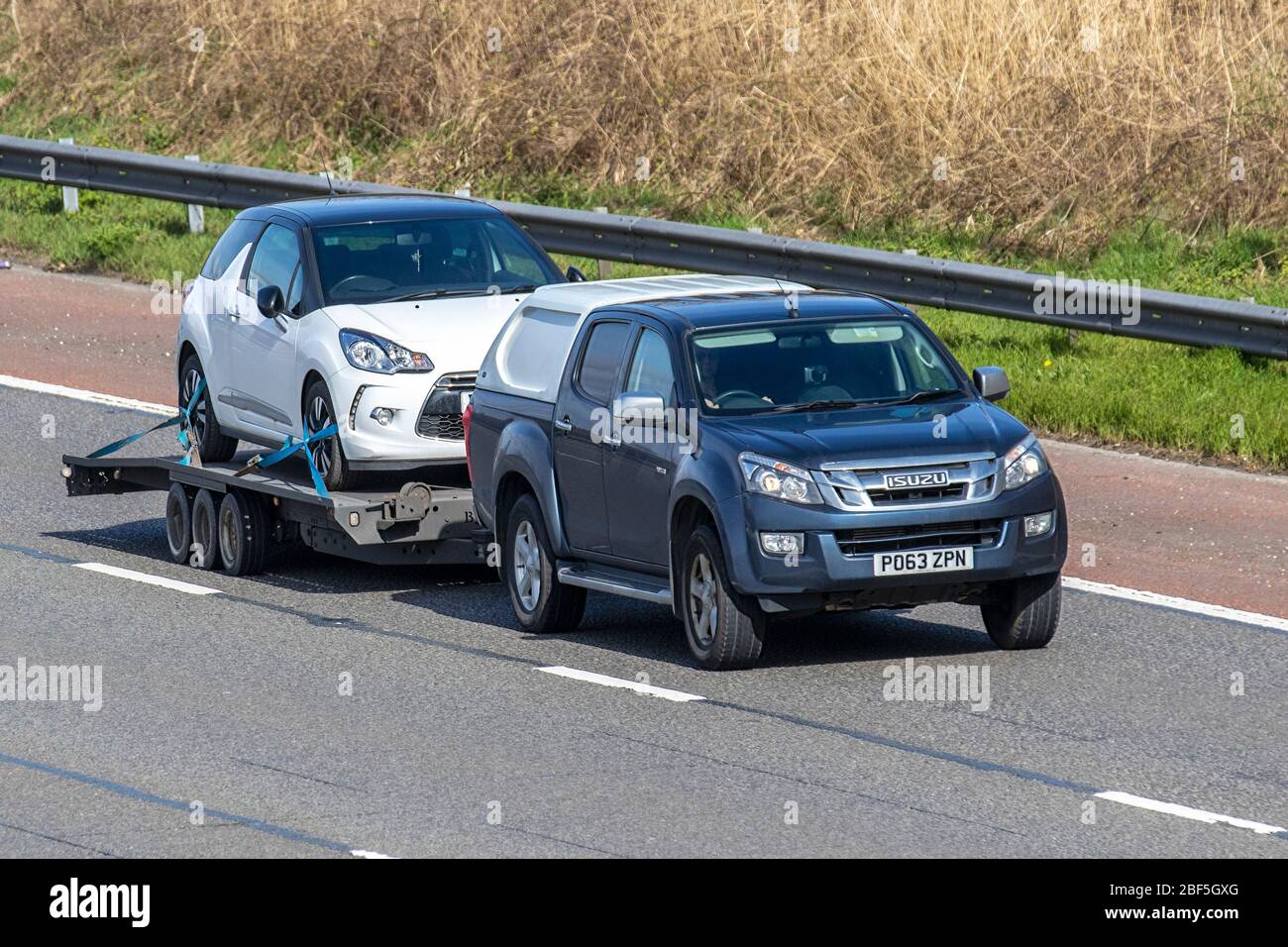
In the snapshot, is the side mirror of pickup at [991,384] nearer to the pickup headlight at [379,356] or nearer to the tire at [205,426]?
the pickup headlight at [379,356]

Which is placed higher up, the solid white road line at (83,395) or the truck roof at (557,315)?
the truck roof at (557,315)

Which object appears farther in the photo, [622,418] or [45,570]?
[45,570]

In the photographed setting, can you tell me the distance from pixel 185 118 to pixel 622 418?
1861 centimetres

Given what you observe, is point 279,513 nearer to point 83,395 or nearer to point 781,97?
point 83,395

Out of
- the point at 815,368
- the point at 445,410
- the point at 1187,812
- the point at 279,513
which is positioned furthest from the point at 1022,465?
the point at 279,513

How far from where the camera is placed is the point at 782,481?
10.9m

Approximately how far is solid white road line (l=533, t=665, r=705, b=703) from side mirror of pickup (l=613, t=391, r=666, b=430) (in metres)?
1.25

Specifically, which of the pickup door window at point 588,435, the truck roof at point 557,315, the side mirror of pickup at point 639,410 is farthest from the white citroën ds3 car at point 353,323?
the side mirror of pickup at point 639,410

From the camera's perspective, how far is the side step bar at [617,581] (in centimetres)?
1166

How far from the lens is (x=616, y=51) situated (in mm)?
26234

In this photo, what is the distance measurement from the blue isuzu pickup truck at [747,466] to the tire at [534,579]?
0.04 feet

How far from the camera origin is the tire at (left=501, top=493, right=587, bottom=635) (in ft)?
40.6

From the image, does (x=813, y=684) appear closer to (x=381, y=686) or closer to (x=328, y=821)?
(x=381, y=686)
